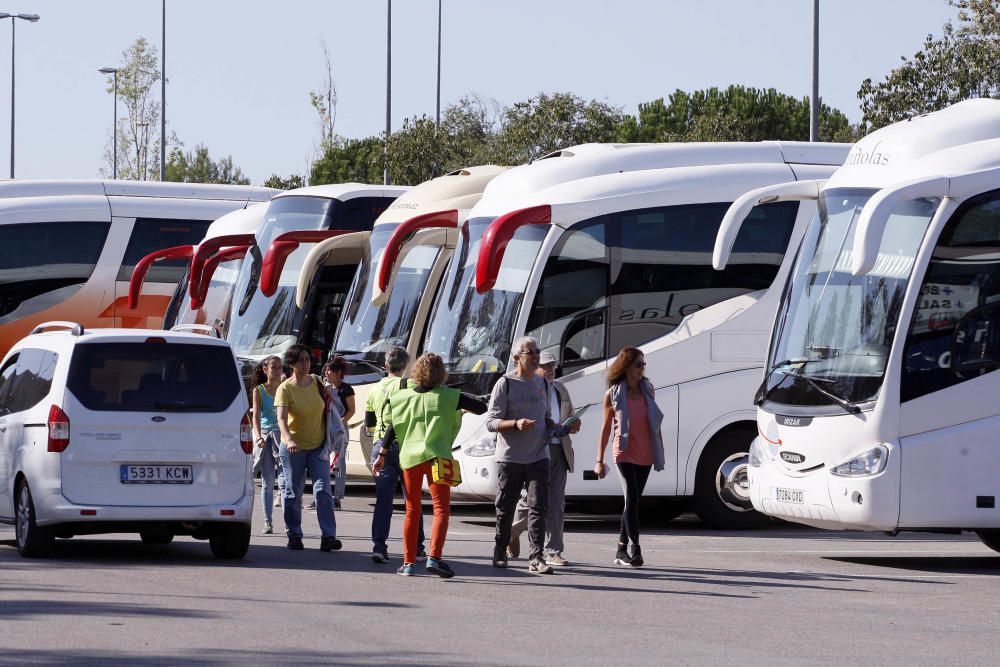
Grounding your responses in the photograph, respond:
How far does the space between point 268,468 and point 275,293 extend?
747 cm

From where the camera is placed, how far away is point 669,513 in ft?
61.0

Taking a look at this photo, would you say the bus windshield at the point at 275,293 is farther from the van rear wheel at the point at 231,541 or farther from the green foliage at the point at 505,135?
the green foliage at the point at 505,135

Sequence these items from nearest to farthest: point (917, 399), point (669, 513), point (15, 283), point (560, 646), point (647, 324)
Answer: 1. point (560, 646)
2. point (917, 399)
3. point (647, 324)
4. point (669, 513)
5. point (15, 283)

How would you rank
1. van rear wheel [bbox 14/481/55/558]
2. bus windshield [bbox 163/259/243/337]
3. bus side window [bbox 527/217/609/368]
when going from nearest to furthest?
van rear wheel [bbox 14/481/55/558]
bus side window [bbox 527/217/609/368]
bus windshield [bbox 163/259/243/337]

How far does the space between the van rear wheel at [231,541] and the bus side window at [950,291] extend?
16.6 feet

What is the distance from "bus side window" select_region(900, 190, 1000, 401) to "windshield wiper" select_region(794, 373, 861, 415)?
1.38ft

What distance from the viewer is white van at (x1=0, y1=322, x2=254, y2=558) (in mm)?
13219

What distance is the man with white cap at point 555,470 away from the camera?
13641 millimetres

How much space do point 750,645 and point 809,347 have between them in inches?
198

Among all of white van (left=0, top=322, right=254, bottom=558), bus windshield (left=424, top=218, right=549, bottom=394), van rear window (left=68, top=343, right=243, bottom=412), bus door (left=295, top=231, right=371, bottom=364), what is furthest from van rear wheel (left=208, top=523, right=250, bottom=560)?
bus door (left=295, top=231, right=371, bottom=364)

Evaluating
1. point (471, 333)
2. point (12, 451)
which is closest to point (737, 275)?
point (471, 333)

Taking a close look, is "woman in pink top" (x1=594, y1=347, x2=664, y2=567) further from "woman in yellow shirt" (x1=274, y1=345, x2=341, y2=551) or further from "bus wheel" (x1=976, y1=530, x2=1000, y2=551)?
"bus wheel" (x1=976, y1=530, x2=1000, y2=551)

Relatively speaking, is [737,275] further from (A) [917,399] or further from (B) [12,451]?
(B) [12,451]

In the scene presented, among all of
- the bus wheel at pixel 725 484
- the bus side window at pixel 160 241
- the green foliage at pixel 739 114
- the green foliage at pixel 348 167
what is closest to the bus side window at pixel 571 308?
the bus wheel at pixel 725 484
